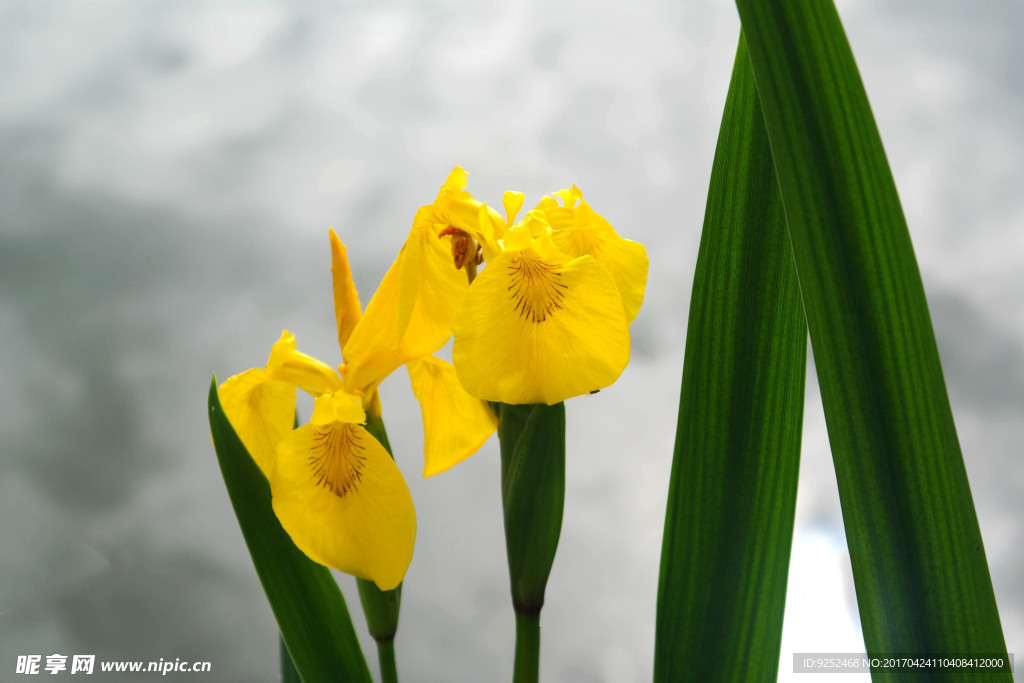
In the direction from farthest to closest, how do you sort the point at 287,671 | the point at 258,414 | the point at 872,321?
the point at 287,671, the point at 258,414, the point at 872,321

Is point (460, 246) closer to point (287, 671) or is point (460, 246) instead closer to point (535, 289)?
point (535, 289)

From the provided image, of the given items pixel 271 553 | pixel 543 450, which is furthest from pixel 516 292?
pixel 271 553

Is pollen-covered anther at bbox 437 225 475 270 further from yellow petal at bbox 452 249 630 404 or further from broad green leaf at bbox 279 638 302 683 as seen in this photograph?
broad green leaf at bbox 279 638 302 683

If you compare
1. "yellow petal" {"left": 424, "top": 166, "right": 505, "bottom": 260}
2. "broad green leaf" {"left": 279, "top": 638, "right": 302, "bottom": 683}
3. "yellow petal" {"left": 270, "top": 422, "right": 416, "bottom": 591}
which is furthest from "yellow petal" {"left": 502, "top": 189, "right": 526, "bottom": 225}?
"broad green leaf" {"left": 279, "top": 638, "right": 302, "bottom": 683}

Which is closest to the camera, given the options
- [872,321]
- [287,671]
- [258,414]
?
[872,321]

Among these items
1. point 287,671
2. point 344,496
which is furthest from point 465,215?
point 287,671

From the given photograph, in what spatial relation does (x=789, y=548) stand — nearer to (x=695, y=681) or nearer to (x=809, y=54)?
(x=695, y=681)

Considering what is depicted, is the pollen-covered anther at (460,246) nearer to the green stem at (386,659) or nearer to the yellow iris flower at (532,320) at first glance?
the yellow iris flower at (532,320)
